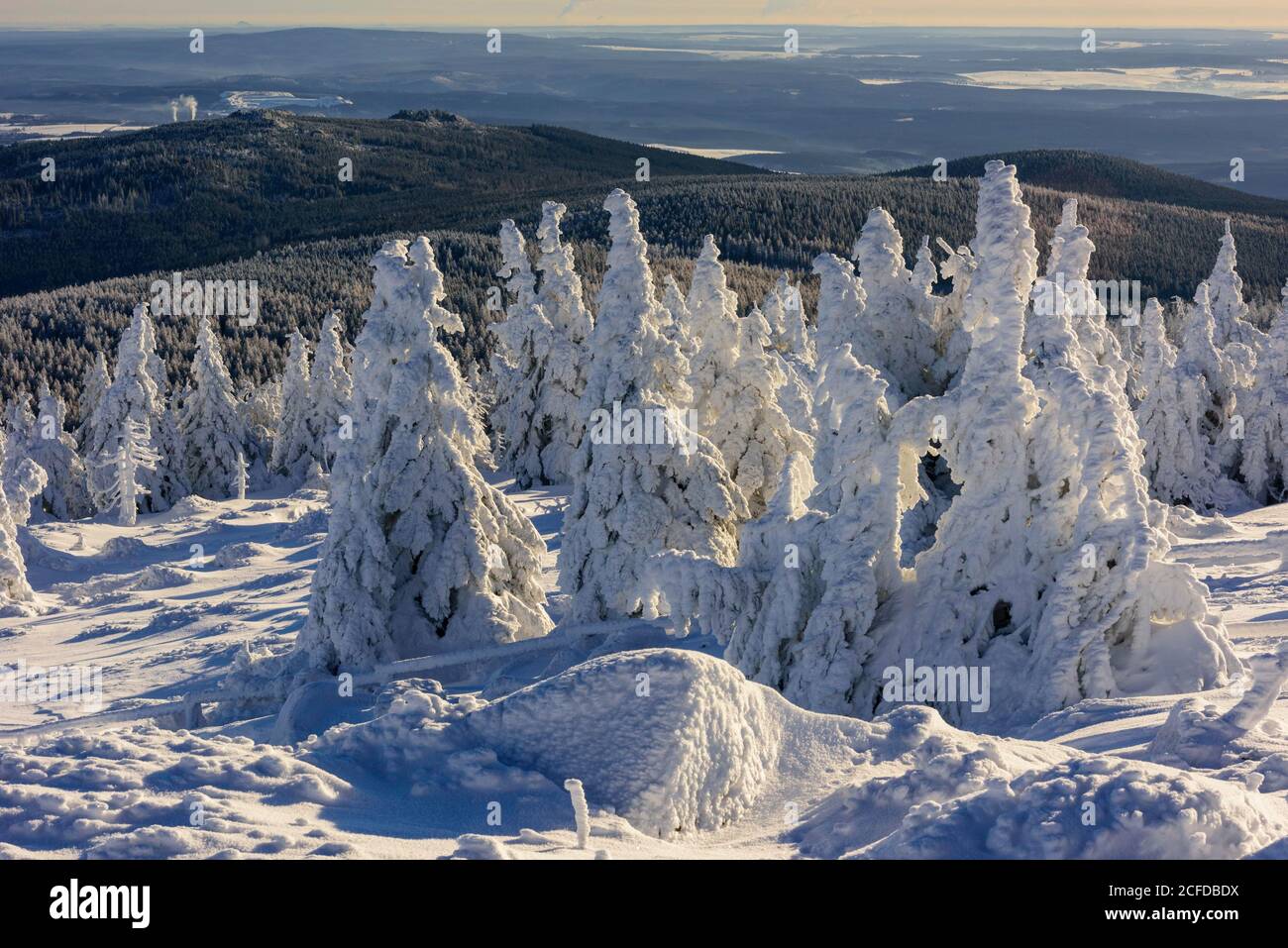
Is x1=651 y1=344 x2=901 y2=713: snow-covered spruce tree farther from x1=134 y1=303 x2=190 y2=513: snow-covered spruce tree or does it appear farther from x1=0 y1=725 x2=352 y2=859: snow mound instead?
x1=134 y1=303 x2=190 y2=513: snow-covered spruce tree

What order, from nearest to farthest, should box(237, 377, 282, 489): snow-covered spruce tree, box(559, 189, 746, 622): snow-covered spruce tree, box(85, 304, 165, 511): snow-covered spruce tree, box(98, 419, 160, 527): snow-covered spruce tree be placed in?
1. box(559, 189, 746, 622): snow-covered spruce tree
2. box(98, 419, 160, 527): snow-covered spruce tree
3. box(85, 304, 165, 511): snow-covered spruce tree
4. box(237, 377, 282, 489): snow-covered spruce tree

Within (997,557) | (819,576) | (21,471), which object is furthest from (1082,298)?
(21,471)

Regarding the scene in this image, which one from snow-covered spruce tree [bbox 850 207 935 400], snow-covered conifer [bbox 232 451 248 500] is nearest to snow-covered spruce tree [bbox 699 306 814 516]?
snow-covered spruce tree [bbox 850 207 935 400]

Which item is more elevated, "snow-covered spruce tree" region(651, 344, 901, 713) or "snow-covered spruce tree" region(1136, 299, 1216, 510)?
"snow-covered spruce tree" region(651, 344, 901, 713)

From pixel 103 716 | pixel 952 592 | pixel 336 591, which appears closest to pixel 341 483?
pixel 336 591

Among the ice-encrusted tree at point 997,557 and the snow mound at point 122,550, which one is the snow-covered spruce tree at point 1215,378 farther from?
the snow mound at point 122,550

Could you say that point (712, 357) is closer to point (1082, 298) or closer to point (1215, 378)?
point (1082, 298)

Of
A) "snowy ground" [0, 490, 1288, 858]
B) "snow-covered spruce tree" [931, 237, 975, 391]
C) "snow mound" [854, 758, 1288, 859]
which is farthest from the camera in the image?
"snow-covered spruce tree" [931, 237, 975, 391]
